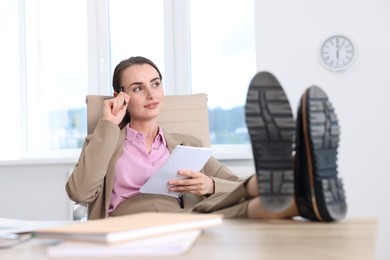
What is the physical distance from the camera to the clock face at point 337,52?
3.42 meters

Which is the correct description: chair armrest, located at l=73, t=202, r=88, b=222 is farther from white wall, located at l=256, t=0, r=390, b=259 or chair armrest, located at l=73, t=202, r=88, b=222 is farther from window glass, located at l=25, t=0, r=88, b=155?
window glass, located at l=25, t=0, r=88, b=155

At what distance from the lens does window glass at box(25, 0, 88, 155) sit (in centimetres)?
405

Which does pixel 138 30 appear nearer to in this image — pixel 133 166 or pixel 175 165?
pixel 133 166

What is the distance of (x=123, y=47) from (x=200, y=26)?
56 centimetres

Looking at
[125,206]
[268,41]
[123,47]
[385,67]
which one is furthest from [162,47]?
[125,206]

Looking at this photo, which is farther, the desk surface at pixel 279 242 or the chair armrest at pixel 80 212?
the chair armrest at pixel 80 212

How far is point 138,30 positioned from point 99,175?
6.94ft

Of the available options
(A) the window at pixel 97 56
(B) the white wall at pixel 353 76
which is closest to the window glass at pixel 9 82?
(A) the window at pixel 97 56

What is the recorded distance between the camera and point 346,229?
1.07m

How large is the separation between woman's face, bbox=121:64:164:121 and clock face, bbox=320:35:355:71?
1.50 meters

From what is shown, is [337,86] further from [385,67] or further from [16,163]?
[16,163]

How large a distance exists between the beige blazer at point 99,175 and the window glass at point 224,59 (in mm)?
1703

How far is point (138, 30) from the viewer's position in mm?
3943

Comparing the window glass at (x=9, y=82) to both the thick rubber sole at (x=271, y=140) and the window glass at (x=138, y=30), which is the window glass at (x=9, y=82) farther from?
the thick rubber sole at (x=271, y=140)
